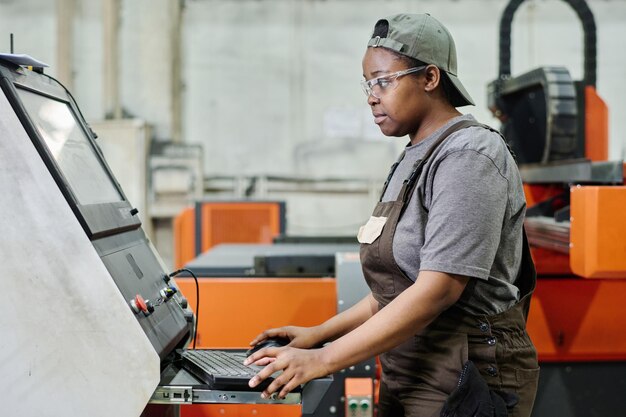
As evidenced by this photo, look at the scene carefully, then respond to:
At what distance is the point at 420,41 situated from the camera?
1268 mm

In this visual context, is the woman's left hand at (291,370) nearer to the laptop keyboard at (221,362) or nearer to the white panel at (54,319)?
the laptop keyboard at (221,362)

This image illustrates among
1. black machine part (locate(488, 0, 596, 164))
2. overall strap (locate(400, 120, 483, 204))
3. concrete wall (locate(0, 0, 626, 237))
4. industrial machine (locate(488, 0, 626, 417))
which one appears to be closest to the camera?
overall strap (locate(400, 120, 483, 204))

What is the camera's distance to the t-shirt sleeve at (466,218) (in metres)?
1.15

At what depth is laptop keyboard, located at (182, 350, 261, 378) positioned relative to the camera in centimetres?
123

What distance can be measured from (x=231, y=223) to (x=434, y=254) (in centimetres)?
328

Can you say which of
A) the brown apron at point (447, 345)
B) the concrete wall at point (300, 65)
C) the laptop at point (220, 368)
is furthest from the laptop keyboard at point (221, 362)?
the concrete wall at point (300, 65)

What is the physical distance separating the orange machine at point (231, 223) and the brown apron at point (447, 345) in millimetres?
3020

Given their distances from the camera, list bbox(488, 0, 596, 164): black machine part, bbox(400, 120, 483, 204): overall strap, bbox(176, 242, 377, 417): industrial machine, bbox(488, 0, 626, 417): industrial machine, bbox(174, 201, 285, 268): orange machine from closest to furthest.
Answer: bbox(400, 120, 483, 204): overall strap < bbox(176, 242, 377, 417): industrial machine < bbox(488, 0, 626, 417): industrial machine < bbox(488, 0, 596, 164): black machine part < bbox(174, 201, 285, 268): orange machine

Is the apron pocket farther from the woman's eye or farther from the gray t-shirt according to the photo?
the woman's eye

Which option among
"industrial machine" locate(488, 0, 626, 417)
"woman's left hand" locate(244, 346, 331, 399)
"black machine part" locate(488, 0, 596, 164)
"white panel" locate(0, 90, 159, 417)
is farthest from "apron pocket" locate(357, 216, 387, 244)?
"black machine part" locate(488, 0, 596, 164)

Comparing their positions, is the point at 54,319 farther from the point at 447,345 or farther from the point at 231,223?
the point at 231,223

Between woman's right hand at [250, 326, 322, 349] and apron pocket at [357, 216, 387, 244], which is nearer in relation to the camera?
apron pocket at [357, 216, 387, 244]

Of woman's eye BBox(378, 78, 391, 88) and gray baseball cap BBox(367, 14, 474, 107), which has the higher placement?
gray baseball cap BBox(367, 14, 474, 107)

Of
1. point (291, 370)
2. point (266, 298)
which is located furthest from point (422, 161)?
point (266, 298)
